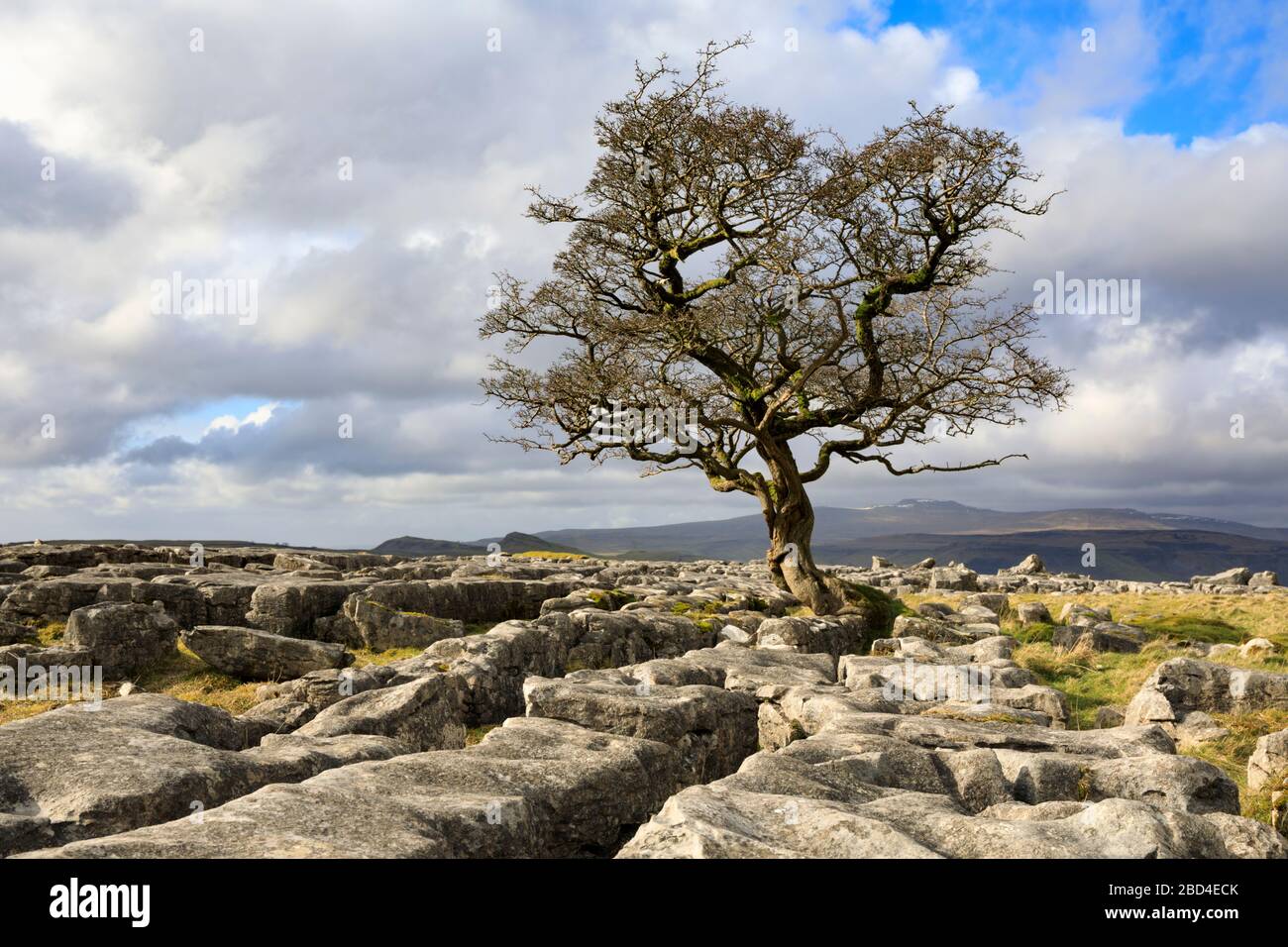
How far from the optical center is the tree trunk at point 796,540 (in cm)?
3158

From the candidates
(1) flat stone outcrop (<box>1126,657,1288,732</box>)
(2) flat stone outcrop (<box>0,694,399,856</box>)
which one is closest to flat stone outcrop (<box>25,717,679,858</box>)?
(2) flat stone outcrop (<box>0,694,399,856</box>)

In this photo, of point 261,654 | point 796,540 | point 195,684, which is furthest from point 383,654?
point 796,540

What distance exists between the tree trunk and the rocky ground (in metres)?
2.35

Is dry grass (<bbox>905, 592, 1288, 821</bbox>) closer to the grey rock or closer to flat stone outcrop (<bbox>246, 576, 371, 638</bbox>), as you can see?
the grey rock

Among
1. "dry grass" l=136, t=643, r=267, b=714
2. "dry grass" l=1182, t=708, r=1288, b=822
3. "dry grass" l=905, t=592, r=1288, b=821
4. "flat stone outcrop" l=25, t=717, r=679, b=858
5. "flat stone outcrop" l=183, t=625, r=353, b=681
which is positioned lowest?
"dry grass" l=905, t=592, r=1288, b=821

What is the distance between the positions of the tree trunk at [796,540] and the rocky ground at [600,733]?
2351 mm

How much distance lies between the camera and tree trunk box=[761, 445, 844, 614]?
3158 cm

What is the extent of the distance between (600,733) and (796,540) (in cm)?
2143

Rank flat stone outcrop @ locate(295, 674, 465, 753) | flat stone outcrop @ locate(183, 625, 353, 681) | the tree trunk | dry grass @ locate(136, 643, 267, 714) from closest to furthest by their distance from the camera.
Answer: flat stone outcrop @ locate(295, 674, 465, 753) → dry grass @ locate(136, 643, 267, 714) → flat stone outcrop @ locate(183, 625, 353, 681) → the tree trunk

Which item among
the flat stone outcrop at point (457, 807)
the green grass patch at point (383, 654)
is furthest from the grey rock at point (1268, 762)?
the green grass patch at point (383, 654)

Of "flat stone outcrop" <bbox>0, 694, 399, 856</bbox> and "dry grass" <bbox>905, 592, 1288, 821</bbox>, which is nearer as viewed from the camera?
"flat stone outcrop" <bbox>0, 694, 399, 856</bbox>

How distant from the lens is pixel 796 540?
31938 millimetres

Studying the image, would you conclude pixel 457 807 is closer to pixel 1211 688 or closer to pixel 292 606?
pixel 1211 688
